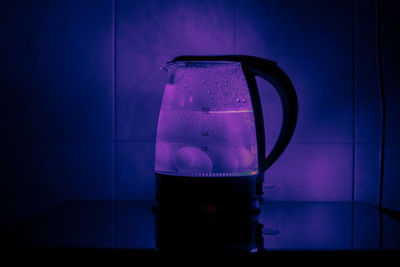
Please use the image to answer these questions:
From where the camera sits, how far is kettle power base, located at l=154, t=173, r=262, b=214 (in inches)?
22.1

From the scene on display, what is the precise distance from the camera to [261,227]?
593mm

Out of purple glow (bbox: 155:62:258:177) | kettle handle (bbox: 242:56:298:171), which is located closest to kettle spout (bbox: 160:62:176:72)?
purple glow (bbox: 155:62:258:177)

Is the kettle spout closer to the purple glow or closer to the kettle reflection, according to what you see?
the purple glow

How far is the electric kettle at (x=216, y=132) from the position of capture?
1.87 feet

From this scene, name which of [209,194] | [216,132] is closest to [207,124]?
[216,132]

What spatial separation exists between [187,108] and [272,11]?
0.43 meters

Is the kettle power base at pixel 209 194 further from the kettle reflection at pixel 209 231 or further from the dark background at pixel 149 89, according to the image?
the dark background at pixel 149 89

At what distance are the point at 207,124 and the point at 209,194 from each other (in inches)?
4.9

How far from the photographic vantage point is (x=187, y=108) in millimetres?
625

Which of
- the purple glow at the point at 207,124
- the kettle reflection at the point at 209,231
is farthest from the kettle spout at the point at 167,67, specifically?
the kettle reflection at the point at 209,231

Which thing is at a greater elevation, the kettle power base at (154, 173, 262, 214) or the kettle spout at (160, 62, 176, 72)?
the kettle spout at (160, 62, 176, 72)

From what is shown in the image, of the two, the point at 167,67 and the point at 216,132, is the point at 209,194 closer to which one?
the point at 216,132

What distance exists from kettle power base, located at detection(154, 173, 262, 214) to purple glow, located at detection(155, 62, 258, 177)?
18 mm

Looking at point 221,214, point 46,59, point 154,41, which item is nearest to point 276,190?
point 221,214
